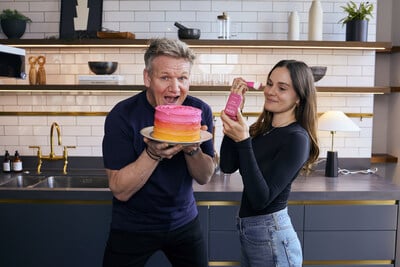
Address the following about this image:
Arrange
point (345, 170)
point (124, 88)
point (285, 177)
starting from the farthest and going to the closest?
point (345, 170) → point (124, 88) → point (285, 177)

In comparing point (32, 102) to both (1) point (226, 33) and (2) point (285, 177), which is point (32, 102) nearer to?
(1) point (226, 33)

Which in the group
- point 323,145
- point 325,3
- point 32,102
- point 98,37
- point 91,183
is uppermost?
point 325,3

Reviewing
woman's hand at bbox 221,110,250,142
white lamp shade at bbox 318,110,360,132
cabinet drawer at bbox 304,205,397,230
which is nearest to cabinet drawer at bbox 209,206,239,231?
cabinet drawer at bbox 304,205,397,230

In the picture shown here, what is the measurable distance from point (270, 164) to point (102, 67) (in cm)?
196

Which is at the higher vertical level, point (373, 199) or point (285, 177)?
point (285, 177)

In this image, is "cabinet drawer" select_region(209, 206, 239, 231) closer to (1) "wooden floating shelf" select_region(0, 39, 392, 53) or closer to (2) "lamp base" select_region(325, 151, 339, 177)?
(2) "lamp base" select_region(325, 151, 339, 177)

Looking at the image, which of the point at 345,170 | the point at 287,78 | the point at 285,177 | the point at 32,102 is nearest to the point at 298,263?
the point at 285,177

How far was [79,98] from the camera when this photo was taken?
3.43 m

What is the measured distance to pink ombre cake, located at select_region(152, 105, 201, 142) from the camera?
4.74 feet

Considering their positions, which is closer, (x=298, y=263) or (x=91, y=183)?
(x=298, y=263)

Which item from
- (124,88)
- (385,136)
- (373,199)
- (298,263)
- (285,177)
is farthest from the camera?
(385,136)

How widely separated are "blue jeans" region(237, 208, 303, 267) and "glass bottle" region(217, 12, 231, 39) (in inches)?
73.9

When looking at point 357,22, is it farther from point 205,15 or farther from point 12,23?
point 12,23

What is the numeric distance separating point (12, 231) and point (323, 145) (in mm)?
2433
